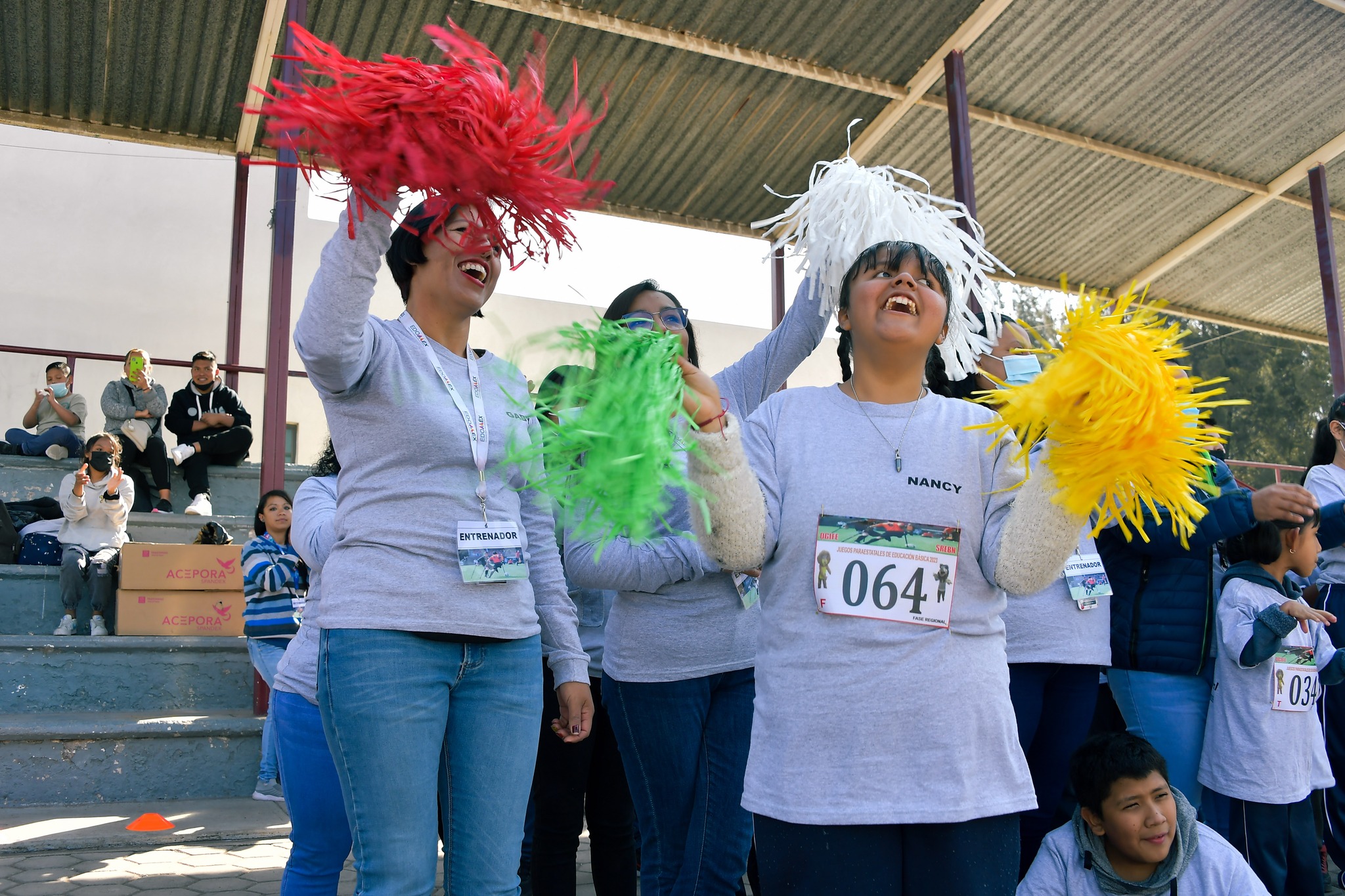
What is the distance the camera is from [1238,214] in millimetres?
9648

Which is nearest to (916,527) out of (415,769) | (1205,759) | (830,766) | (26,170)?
(830,766)

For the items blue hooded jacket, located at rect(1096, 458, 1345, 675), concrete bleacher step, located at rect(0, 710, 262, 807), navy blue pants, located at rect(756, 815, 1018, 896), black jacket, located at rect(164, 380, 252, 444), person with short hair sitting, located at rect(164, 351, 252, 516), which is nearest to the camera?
navy blue pants, located at rect(756, 815, 1018, 896)

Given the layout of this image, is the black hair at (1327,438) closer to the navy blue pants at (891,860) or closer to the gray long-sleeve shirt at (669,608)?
the gray long-sleeve shirt at (669,608)

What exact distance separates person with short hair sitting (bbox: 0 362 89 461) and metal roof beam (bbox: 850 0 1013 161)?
6.12 m

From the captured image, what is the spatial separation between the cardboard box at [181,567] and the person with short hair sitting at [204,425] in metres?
2.07

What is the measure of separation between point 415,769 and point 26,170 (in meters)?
14.5

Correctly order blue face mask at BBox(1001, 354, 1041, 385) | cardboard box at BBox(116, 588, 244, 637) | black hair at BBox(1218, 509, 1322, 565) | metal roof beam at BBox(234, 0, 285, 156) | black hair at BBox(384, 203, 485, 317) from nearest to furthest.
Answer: black hair at BBox(384, 203, 485, 317) → blue face mask at BBox(1001, 354, 1041, 385) → black hair at BBox(1218, 509, 1322, 565) → cardboard box at BBox(116, 588, 244, 637) → metal roof beam at BBox(234, 0, 285, 156)

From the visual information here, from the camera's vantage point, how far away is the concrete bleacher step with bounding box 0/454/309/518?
24.5 feet

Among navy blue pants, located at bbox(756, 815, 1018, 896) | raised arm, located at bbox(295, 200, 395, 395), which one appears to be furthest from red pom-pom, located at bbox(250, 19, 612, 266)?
navy blue pants, located at bbox(756, 815, 1018, 896)

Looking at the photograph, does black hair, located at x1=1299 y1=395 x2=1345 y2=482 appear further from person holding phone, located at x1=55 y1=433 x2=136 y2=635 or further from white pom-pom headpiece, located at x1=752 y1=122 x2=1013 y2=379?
person holding phone, located at x1=55 y1=433 x2=136 y2=635

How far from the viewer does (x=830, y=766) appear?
5.16 feet

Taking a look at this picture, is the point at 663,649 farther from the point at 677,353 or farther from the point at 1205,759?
the point at 1205,759

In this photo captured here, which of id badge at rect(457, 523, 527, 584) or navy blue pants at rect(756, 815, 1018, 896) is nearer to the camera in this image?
navy blue pants at rect(756, 815, 1018, 896)

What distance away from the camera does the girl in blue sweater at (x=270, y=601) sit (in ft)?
15.9
